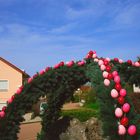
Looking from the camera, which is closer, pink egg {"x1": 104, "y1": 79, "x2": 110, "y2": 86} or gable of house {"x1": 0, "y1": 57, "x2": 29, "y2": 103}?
pink egg {"x1": 104, "y1": 79, "x2": 110, "y2": 86}

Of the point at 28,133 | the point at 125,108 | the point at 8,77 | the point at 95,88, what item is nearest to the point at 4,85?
the point at 8,77

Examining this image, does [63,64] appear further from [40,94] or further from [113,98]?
[113,98]

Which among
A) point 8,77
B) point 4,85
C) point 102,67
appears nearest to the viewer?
point 102,67

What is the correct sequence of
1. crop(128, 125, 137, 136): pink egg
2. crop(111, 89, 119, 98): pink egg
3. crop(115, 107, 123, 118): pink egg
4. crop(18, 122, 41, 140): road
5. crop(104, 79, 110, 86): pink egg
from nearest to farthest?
crop(128, 125, 137, 136): pink egg, crop(115, 107, 123, 118): pink egg, crop(111, 89, 119, 98): pink egg, crop(104, 79, 110, 86): pink egg, crop(18, 122, 41, 140): road

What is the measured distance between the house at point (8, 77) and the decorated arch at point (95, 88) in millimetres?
36191

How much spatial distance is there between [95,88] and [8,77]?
129ft

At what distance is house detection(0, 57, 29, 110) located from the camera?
44625 millimetres

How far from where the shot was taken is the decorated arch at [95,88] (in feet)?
19.2

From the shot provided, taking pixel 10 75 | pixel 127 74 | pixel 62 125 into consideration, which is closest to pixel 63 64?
pixel 127 74

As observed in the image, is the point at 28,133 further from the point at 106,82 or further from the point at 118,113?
the point at 118,113

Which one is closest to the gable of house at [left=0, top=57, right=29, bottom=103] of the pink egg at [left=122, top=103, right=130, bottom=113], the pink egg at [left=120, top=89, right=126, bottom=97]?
the pink egg at [left=120, top=89, right=126, bottom=97]

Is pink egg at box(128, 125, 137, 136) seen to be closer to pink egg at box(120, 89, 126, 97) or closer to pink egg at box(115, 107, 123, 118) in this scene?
pink egg at box(115, 107, 123, 118)

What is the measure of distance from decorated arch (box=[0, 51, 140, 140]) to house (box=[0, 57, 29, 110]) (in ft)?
119

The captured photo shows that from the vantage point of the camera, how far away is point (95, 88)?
641cm
